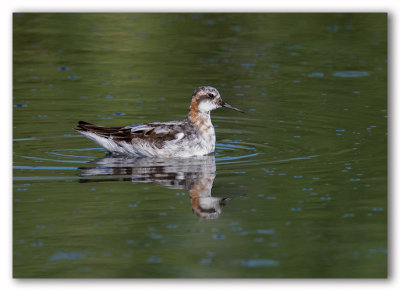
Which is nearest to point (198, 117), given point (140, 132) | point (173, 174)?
point (140, 132)

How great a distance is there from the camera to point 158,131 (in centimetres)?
1748

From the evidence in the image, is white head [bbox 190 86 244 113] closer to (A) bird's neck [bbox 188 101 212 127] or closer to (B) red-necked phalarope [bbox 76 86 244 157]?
(A) bird's neck [bbox 188 101 212 127]

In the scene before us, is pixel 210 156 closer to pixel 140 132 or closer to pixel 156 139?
pixel 156 139

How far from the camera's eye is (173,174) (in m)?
15.8

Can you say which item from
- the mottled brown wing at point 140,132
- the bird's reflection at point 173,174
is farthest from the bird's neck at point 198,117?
the bird's reflection at point 173,174

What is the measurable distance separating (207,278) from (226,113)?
432 inches

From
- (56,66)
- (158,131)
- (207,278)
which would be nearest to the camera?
(207,278)

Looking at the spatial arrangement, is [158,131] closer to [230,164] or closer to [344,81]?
[230,164]

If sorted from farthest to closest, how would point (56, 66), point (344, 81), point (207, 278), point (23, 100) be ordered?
point (56, 66)
point (344, 81)
point (23, 100)
point (207, 278)

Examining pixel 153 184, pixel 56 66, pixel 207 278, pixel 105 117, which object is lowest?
pixel 207 278

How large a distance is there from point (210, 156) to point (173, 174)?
168cm

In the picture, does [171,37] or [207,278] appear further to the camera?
[171,37]

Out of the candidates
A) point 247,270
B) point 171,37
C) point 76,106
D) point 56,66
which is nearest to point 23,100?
point 76,106

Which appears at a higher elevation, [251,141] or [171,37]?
[171,37]
